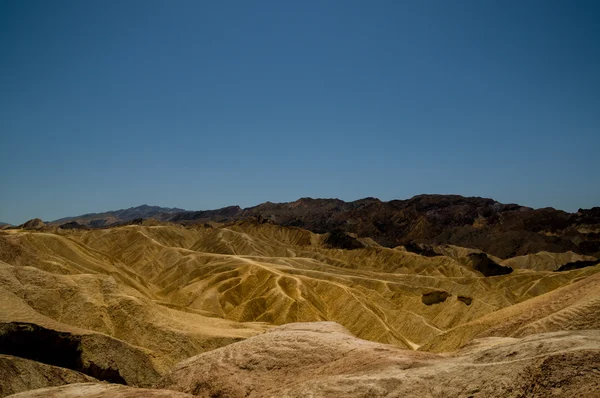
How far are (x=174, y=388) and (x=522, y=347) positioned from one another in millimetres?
10961

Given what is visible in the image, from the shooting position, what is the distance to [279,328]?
1798 centimetres

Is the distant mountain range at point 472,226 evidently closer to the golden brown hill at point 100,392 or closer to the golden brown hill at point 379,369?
the golden brown hill at point 379,369

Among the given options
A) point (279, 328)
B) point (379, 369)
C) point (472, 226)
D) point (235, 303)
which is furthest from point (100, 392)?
point (472, 226)

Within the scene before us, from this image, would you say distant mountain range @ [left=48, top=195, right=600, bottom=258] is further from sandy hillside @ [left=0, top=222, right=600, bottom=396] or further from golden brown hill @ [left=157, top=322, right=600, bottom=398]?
golden brown hill @ [left=157, top=322, right=600, bottom=398]

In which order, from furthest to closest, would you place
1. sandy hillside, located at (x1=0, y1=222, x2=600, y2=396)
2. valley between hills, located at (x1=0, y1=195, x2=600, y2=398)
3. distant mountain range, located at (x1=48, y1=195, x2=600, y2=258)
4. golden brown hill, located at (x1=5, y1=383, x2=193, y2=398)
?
distant mountain range, located at (x1=48, y1=195, x2=600, y2=258) < sandy hillside, located at (x1=0, y1=222, x2=600, y2=396) < golden brown hill, located at (x1=5, y1=383, x2=193, y2=398) < valley between hills, located at (x1=0, y1=195, x2=600, y2=398)

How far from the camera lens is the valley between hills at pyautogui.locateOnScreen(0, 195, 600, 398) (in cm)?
990

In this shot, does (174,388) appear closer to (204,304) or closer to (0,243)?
(0,243)

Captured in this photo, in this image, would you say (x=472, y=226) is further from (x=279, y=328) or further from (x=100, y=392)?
(x=100, y=392)

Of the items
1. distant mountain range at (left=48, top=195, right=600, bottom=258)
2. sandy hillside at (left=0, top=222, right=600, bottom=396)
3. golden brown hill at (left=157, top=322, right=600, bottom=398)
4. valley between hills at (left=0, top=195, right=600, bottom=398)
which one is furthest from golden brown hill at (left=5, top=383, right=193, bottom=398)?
distant mountain range at (left=48, top=195, right=600, bottom=258)

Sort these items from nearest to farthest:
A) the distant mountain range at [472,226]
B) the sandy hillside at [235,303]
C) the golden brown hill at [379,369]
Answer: the golden brown hill at [379,369] → the sandy hillside at [235,303] → the distant mountain range at [472,226]

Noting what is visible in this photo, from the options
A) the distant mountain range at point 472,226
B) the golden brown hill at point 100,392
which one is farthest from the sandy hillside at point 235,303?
the distant mountain range at point 472,226

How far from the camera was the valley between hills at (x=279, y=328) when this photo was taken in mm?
9898

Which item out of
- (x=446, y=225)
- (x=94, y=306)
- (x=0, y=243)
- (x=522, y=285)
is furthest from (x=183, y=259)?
(x=446, y=225)

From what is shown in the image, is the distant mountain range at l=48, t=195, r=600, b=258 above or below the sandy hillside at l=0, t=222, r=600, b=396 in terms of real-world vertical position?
above
